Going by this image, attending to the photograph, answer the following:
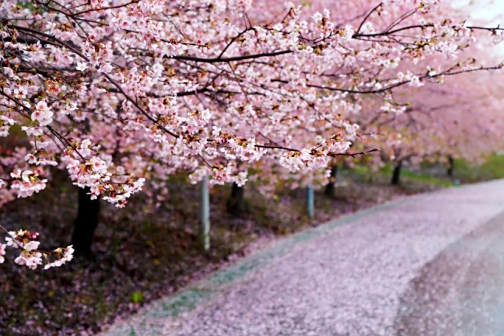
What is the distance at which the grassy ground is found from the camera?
8.91 meters

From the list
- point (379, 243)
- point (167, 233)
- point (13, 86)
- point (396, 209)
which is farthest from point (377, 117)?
point (13, 86)

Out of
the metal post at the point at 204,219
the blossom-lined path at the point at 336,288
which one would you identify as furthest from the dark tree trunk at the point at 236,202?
the metal post at the point at 204,219

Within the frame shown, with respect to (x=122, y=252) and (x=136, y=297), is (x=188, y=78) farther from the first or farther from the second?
(x=122, y=252)

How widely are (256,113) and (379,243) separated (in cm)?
1040

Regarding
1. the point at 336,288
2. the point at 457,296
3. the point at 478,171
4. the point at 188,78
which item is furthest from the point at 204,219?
the point at 478,171

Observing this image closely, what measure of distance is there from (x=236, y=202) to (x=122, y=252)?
5.89 meters

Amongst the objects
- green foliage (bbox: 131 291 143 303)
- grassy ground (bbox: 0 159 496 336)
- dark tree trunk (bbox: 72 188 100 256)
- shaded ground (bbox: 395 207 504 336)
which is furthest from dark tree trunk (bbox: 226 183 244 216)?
green foliage (bbox: 131 291 143 303)

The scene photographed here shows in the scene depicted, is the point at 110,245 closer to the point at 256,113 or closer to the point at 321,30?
the point at 256,113

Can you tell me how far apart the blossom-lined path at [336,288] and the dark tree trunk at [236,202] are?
2.11 m

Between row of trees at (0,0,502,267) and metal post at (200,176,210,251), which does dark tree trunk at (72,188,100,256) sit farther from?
metal post at (200,176,210,251)

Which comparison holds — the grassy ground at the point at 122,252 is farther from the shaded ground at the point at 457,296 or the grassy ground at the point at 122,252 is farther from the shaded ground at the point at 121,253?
the shaded ground at the point at 457,296

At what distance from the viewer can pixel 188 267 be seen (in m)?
12.2

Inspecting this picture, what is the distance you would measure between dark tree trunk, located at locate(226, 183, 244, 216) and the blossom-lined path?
83.0 inches

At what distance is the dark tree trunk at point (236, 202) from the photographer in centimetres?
1706
